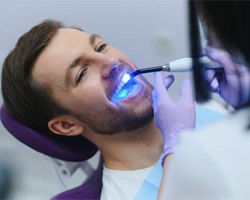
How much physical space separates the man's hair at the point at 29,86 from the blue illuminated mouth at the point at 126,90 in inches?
8.0

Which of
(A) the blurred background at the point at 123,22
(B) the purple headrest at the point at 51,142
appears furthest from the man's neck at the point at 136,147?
(A) the blurred background at the point at 123,22

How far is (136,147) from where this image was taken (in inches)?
64.0

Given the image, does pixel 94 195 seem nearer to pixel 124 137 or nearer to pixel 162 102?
pixel 124 137

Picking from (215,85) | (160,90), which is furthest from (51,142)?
(215,85)

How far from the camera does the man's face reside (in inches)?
60.3

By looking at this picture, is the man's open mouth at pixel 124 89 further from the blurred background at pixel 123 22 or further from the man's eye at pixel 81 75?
the blurred background at pixel 123 22

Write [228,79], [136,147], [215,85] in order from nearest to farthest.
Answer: [228,79] → [215,85] → [136,147]

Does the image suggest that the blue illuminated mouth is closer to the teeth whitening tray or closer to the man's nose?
the man's nose

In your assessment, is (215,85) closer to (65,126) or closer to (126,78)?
(126,78)

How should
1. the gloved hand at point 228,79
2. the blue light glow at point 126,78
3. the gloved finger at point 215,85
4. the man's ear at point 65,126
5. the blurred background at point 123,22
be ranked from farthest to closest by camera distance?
1. the blurred background at point 123,22
2. the man's ear at point 65,126
3. the blue light glow at point 126,78
4. the gloved finger at point 215,85
5. the gloved hand at point 228,79

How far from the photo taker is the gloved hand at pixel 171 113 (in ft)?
4.50

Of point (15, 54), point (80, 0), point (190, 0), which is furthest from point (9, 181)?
point (190, 0)

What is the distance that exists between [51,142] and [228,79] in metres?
0.74

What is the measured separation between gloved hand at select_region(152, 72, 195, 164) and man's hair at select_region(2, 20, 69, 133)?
37 centimetres
